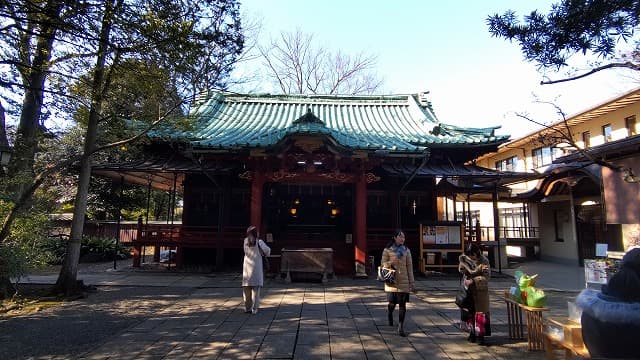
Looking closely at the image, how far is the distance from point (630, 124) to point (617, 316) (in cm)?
1771

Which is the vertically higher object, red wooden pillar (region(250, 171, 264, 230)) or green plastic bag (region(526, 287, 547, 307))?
red wooden pillar (region(250, 171, 264, 230))

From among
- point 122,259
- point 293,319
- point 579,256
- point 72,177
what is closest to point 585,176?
point 579,256

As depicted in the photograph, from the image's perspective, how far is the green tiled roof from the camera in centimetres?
1184

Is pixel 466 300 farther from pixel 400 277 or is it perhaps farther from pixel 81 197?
pixel 81 197

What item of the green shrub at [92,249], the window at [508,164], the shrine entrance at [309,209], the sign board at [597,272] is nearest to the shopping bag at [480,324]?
the sign board at [597,272]

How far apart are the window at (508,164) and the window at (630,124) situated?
8102 mm

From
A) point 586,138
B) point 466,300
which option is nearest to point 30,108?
point 466,300

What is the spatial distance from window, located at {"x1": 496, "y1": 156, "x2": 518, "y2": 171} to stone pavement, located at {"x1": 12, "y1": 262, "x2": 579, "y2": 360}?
1590cm

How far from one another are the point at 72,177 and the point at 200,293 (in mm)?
15889

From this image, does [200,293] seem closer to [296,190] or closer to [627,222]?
[296,190]

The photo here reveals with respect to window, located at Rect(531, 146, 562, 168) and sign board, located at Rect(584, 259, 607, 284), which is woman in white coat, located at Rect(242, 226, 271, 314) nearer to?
sign board, located at Rect(584, 259, 607, 284)

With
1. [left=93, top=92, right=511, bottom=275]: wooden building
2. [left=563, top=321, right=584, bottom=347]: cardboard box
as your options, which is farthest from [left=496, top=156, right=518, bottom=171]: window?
[left=563, top=321, right=584, bottom=347]: cardboard box

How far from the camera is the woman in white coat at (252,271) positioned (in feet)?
25.2

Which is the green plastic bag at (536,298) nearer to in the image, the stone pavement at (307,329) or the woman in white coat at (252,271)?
the stone pavement at (307,329)
